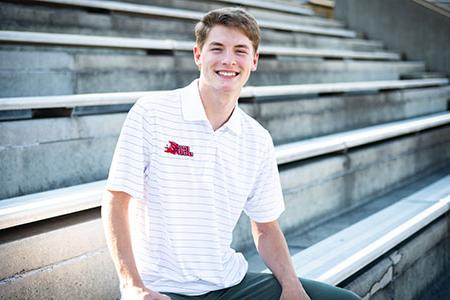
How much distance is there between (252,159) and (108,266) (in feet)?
1.94

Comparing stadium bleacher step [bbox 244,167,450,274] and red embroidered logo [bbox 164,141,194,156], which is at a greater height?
red embroidered logo [bbox 164,141,194,156]

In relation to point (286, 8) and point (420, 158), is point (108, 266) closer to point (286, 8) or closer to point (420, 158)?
point (420, 158)

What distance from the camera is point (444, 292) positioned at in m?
3.06

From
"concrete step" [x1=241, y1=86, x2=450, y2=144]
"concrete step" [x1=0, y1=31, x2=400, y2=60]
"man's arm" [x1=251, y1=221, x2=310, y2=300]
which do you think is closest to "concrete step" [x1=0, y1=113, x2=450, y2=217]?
"concrete step" [x1=241, y1=86, x2=450, y2=144]

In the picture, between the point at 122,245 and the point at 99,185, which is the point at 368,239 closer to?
the point at 99,185

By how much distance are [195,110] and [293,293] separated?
56 centimetres

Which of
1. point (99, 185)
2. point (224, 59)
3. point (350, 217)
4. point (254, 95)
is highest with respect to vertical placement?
point (224, 59)

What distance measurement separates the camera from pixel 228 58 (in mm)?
1602

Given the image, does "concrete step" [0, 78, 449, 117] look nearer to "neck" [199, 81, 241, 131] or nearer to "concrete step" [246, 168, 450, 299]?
"neck" [199, 81, 241, 131]

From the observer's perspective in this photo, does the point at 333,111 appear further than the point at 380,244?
Yes

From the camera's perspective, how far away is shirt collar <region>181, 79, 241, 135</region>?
62.6 inches

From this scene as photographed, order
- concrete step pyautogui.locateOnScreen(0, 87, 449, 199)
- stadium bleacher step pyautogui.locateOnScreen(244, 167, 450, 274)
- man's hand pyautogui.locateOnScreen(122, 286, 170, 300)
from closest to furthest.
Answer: man's hand pyautogui.locateOnScreen(122, 286, 170, 300) < concrete step pyautogui.locateOnScreen(0, 87, 449, 199) < stadium bleacher step pyautogui.locateOnScreen(244, 167, 450, 274)

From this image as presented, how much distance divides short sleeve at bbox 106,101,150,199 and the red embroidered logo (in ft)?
0.18

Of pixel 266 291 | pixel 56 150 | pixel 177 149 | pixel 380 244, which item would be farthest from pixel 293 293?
pixel 56 150
